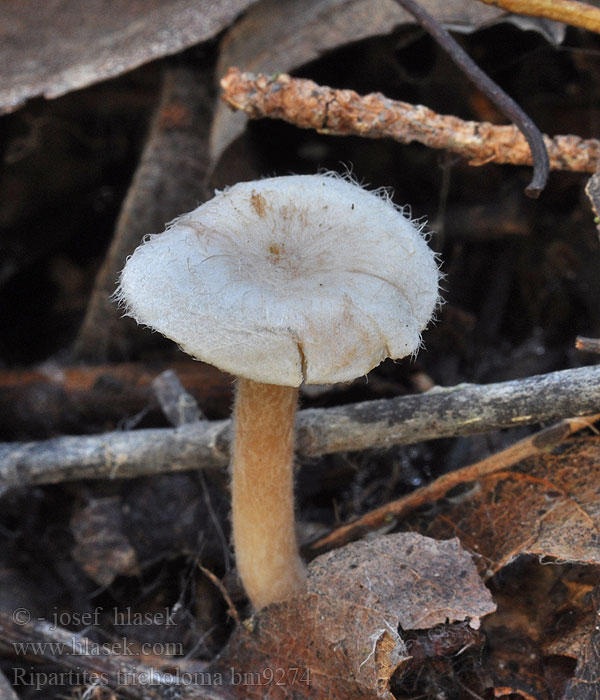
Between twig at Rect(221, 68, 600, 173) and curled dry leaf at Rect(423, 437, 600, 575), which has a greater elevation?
twig at Rect(221, 68, 600, 173)

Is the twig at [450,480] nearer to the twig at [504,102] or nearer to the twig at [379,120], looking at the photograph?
the twig at [504,102]

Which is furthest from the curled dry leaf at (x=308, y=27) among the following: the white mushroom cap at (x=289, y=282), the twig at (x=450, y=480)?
the twig at (x=450, y=480)

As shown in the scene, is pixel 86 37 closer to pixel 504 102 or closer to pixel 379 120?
pixel 379 120

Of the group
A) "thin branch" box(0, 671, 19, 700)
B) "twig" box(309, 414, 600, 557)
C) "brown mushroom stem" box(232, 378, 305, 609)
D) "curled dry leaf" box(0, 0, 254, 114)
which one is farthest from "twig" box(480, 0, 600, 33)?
"thin branch" box(0, 671, 19, 700)

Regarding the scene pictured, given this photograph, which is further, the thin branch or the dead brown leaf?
the dead brown leaf

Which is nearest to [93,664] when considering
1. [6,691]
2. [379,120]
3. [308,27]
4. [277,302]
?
[6,691]

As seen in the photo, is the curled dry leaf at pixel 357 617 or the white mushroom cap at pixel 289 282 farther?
the curled dry leaf at pixel 357 617

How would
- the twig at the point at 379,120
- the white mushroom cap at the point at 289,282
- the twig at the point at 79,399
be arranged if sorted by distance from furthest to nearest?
the twig at the point at 79,399
the twig at the point at 379,120
the white mushroom cap at the point at 289,282

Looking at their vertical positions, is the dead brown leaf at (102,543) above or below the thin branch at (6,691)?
below

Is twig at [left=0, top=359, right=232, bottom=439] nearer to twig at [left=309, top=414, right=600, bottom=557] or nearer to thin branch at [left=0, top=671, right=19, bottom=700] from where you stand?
twig at [left=309, top=414, right=600, bottom=557]
